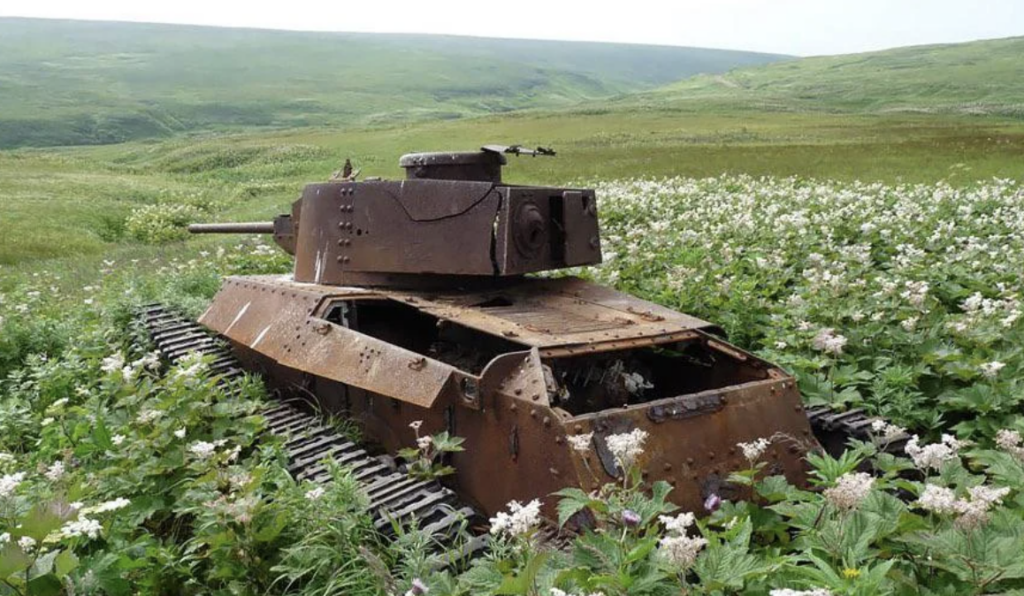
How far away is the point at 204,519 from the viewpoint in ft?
17.1

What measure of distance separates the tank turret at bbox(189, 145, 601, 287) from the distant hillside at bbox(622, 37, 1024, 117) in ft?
204

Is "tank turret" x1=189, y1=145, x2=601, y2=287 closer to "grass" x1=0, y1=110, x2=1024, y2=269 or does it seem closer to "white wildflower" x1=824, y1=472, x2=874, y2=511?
"white wildflower" x1=824, y1=472, x2=874, y2=511

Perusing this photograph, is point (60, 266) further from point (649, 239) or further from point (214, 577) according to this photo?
point (214, 577)

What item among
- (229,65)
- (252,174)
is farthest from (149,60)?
(252,174)

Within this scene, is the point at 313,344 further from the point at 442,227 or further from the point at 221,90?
the point at 221,90

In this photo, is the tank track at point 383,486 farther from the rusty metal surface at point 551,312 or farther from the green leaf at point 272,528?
the rusty metal surface at point 551,312

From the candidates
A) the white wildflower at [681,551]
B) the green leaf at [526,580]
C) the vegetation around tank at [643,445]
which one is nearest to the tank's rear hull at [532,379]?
the vegetation around tank at [643,445]

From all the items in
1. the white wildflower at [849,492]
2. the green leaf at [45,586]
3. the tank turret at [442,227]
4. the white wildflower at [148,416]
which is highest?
the tank turret at [442,227]

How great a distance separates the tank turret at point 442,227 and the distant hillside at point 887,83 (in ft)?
204

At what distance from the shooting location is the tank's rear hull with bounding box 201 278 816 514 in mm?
5527

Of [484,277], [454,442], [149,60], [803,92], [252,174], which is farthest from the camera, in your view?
[149,60]

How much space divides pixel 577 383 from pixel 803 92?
105 m

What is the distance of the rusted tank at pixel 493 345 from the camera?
221 inches

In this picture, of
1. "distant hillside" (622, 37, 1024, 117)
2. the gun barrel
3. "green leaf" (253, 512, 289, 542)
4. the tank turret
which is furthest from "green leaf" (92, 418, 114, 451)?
"distant hillside" (622, 37, 1024, 117)
